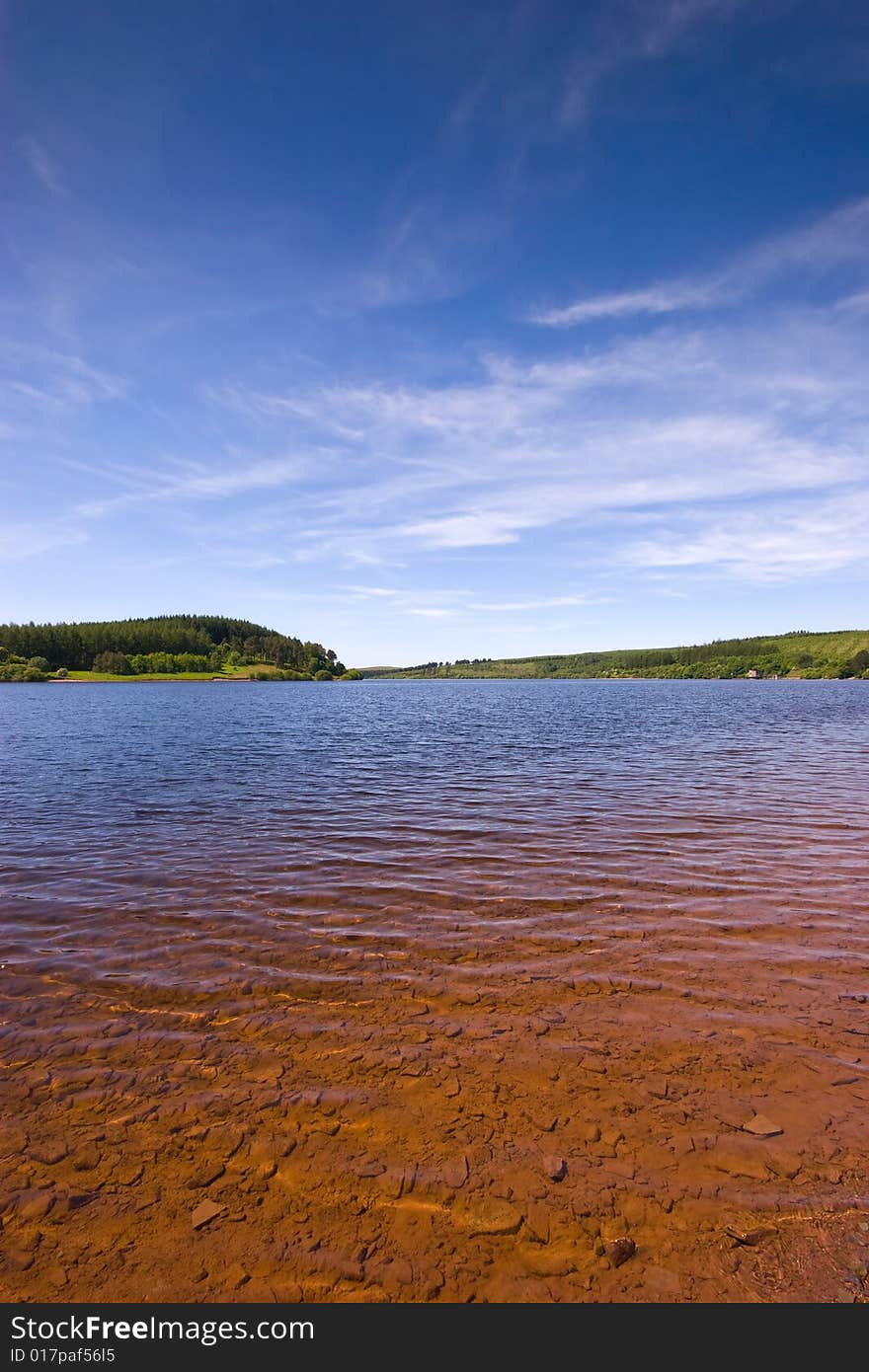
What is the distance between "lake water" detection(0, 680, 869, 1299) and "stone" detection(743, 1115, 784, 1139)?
0.47 ft

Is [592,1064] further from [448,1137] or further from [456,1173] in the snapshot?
[456,1173]

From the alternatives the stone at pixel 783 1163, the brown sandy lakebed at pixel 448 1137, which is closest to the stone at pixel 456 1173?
the brown sandy lakebed at pixel 448 1137

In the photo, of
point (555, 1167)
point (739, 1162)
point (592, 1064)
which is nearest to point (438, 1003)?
point (592, 1064)

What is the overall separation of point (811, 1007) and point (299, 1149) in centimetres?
729

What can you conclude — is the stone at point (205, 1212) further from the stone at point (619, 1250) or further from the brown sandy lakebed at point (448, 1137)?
the stone at point (619, 1250)

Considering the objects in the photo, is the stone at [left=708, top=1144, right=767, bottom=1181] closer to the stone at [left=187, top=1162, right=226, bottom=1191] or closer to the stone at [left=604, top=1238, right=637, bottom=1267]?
the stone at [left=604, top=1238, right=637, bottom=1267]

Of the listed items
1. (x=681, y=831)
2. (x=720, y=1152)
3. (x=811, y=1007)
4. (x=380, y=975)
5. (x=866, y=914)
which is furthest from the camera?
(x=681, y=831)

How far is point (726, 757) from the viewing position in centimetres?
3581

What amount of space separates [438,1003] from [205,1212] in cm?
415

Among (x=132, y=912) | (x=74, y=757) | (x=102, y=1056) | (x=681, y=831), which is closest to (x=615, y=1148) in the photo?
(x=102, y=1056)

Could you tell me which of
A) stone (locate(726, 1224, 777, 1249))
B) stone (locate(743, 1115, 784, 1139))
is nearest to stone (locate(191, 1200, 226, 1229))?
stone (locate(726, 1224, 777, 1249))

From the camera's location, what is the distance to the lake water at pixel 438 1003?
5621 millimetres

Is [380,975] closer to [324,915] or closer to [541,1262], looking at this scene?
[324,915]

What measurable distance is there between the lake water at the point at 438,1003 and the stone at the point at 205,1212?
0.14 m
